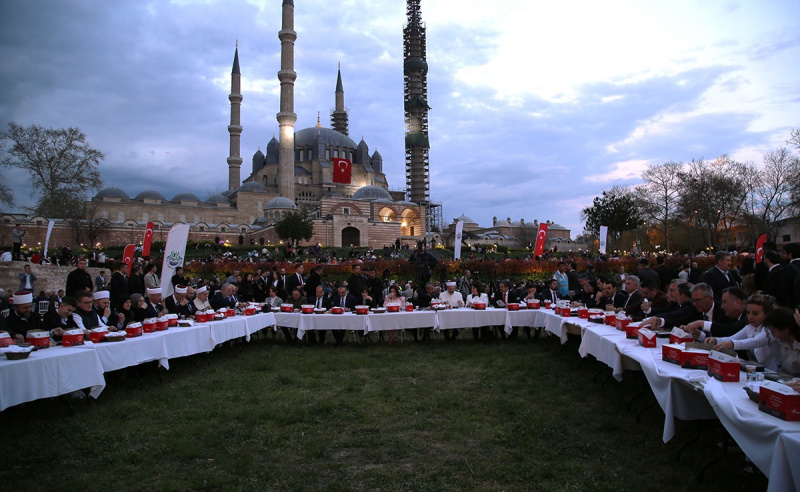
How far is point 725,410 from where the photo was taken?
9.88ft

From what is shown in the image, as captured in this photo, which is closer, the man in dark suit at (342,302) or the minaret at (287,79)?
the man in dark suit at (342,302)

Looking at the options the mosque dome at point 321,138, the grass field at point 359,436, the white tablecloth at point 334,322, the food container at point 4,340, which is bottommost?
the grass field at point 359,436

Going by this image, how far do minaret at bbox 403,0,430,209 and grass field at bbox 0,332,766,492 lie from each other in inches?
2297

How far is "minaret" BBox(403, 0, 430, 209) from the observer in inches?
2505

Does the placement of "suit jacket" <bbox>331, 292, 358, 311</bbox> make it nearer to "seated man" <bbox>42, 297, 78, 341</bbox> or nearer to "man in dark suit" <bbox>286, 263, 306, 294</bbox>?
"man in dark suit" <bbox>286, 263, 306, 294</bbox>

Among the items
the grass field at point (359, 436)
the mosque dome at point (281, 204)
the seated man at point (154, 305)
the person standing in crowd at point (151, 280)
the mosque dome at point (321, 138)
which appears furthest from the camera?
the mosque dome at point (321, 138)

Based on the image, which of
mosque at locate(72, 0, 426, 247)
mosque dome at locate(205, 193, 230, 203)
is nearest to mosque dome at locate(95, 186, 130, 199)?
mosque at locate(72, 0, 426, 247)

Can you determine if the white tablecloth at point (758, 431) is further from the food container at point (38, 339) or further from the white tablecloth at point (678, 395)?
the food container at point (38, 339)

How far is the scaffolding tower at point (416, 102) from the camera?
209 feet

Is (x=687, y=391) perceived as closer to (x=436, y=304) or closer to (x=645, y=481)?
(x=645, y=481)

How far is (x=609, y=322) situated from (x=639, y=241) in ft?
158

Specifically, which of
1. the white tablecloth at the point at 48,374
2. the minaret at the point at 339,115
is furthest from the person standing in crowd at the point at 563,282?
the minaret at the point at 339,115

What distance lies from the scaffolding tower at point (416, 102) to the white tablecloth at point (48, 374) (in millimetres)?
59548

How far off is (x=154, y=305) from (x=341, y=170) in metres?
56.0
